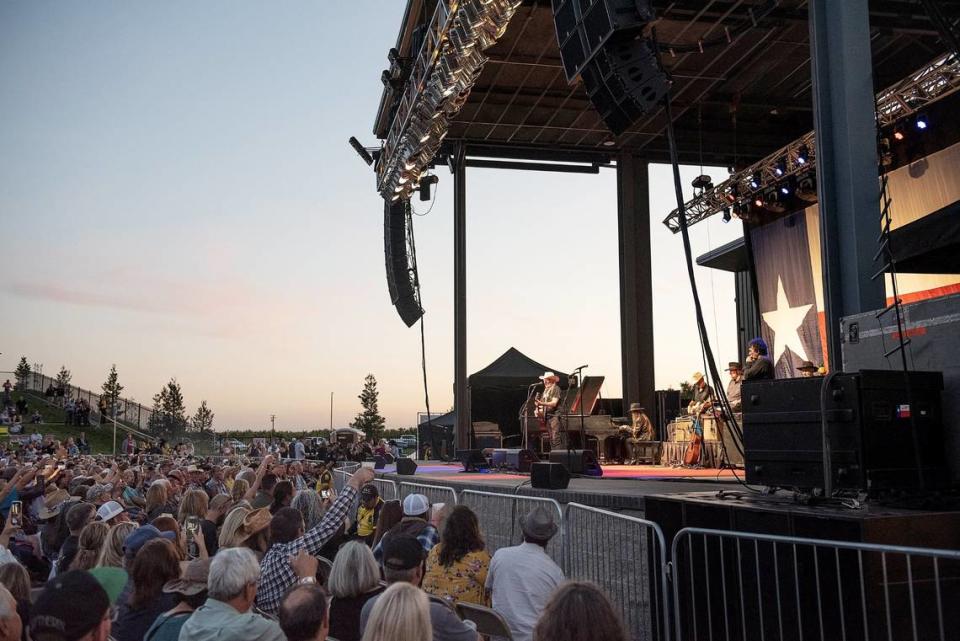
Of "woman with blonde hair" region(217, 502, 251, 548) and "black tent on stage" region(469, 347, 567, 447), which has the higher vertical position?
"black tent on stage" region(469, 347, 567, 447)

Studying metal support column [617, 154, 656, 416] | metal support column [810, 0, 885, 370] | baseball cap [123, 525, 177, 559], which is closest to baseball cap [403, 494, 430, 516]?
baseball cap [123, 525, 177, 559]

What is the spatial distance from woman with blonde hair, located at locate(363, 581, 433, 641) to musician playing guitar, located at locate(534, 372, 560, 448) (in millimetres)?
13901

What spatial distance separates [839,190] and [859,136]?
50 centimetres

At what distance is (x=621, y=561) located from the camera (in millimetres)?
5988

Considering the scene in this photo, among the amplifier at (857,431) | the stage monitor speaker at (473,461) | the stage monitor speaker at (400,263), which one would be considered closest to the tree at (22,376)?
the stage monitor speaker at (400,263)

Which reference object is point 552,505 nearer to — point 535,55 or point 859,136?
point 859,136

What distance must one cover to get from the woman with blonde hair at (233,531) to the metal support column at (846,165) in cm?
509

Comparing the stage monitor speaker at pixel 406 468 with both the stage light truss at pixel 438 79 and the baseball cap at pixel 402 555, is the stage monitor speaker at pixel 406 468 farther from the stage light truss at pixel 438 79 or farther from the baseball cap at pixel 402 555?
the baseball cap at pixel 402 555

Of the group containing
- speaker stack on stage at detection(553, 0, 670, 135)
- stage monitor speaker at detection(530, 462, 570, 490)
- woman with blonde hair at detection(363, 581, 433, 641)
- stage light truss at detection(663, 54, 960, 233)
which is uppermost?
stage light truss at detection(663, 54, 960, 233)

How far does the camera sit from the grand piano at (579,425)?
55.1 feet

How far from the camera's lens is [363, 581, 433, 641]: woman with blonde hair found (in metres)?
2.80

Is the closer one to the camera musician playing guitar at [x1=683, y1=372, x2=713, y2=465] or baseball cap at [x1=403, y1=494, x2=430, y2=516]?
baseball cap at [x1=403, y1=494, x2=430, y2=516]

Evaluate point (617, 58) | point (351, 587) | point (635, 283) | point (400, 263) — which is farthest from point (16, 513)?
point (635, 283)

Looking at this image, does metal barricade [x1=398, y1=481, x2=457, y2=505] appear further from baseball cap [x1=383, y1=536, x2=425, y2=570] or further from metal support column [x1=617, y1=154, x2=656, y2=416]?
metal support column [x1=617, y1=154, x2=656, y2=416]
